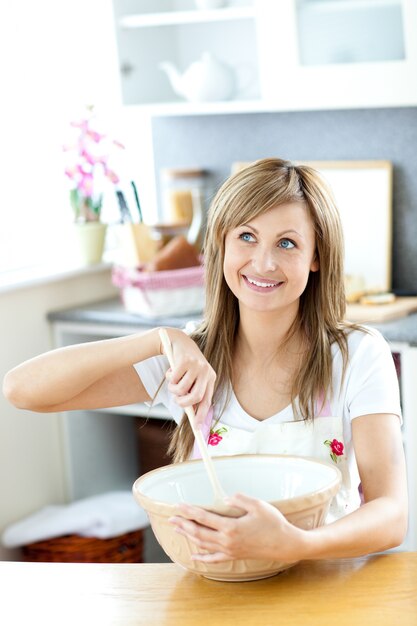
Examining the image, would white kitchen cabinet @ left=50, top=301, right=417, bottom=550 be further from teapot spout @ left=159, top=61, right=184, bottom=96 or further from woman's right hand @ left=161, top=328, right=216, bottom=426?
woman's right hand @ left=161, top=328, right=216, bottom=426

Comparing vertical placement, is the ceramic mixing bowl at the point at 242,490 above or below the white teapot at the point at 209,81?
below

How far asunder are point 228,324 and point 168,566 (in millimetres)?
519

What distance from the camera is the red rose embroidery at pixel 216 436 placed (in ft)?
5.62

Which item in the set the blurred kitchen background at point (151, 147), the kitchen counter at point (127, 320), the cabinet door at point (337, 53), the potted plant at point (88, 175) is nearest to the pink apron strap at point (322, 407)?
the kitchen counter at point (127, 320)

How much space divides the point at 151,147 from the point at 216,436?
1.88 m

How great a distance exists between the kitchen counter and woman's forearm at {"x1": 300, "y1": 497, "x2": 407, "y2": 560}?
103 centimetres

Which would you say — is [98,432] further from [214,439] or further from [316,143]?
[214,439]

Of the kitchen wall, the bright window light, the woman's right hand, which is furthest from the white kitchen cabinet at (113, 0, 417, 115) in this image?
the woman's right hand

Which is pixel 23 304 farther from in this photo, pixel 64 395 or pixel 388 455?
pixel 388 455

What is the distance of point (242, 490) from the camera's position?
147 cm

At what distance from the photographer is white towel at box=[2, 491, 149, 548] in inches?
114

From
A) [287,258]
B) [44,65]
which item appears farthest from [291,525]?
[44,65]

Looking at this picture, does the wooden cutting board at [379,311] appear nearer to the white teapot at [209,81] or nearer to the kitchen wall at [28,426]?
the white teapot at [209,81]

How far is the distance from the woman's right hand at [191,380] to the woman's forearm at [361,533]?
0.27 m
